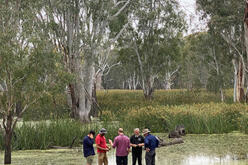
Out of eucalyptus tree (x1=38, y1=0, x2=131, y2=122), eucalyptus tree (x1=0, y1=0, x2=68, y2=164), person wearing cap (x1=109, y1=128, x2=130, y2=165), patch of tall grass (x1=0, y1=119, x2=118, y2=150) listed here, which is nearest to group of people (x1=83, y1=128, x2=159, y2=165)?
person wearing cap (x1=109, y1=128, x2=130, y2=165)

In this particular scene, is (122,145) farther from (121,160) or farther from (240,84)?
(240,84)

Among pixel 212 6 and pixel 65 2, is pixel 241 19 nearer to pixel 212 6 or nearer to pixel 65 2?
pixel 212 6

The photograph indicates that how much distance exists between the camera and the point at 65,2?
79.8 feet

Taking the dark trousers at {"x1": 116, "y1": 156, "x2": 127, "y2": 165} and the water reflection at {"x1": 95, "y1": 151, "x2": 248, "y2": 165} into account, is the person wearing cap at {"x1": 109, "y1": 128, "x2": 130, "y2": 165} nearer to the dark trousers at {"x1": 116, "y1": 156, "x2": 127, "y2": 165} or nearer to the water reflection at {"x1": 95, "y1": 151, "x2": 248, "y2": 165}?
the dark trousers at {"x1": 116, "y1": 156, "x2": 127, "y2": 165}

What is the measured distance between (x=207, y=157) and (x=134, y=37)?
2663 centimetres

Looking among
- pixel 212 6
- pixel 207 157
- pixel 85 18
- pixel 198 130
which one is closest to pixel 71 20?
pixel 85 18

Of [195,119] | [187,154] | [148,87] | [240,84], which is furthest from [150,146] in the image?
[148,87]

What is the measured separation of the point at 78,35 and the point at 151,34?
14.8m

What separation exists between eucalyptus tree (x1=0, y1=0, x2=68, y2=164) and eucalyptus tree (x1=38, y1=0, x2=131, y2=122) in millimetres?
9962

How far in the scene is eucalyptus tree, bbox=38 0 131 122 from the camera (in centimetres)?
2462

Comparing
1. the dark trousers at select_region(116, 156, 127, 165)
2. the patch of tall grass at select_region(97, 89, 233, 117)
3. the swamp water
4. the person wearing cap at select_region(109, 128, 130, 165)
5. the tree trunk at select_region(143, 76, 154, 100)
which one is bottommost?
the swamp water

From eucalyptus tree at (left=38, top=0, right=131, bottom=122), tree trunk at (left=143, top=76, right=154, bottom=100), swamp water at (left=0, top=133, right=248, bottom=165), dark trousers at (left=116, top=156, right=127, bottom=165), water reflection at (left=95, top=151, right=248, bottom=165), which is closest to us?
dark trousers at (left=116, top=156, right=127, bottom=165)

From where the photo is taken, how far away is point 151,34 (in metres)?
38.5

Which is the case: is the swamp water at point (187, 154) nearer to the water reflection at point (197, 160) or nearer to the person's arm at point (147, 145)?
the water reflection at point (197, 160)
